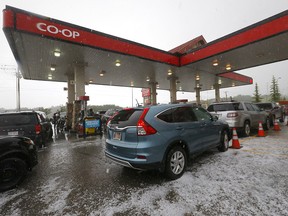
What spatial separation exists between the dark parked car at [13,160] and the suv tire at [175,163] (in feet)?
10.9

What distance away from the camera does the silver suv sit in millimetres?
6781

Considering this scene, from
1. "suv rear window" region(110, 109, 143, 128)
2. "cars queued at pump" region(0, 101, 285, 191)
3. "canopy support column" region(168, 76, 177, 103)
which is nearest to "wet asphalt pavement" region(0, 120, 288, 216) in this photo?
"cars queued at pump" region(0, 101, 285, 191)

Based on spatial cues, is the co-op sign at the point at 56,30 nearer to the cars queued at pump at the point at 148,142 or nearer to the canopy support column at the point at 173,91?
the cars queued at pump at the point at 148,142

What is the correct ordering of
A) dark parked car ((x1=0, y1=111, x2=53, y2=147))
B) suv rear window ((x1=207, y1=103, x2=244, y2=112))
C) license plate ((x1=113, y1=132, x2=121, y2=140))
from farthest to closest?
suv rear window ((x1=207, y1=103, x2=244, y2=112)) < dark parked car ((x1=0, y1=111, x2=53, y2=147)) < license plate ((x1=113, y1=132, x2=121, y2=140))

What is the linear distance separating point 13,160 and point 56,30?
6596 mm

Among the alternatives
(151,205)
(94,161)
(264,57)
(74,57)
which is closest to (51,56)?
(74,57)

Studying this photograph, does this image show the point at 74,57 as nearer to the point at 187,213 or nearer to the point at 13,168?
the point at 13,168

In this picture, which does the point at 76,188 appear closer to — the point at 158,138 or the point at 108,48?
the point at 158,138

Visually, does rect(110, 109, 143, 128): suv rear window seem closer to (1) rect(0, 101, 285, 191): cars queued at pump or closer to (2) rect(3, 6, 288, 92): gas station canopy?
(1) rect(0, 101, 285, 191): cars queued at pump

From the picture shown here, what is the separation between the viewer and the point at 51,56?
33.0ft

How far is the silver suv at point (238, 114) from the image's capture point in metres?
6.78

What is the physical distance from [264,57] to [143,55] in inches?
395

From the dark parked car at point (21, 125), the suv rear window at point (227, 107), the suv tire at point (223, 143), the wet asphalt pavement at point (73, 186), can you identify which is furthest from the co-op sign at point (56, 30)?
the suv tire at point (223, 143)

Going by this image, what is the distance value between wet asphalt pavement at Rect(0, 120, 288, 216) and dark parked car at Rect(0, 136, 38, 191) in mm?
220
